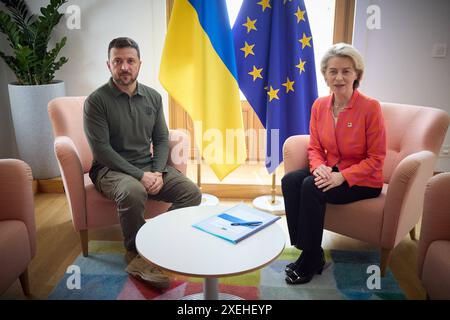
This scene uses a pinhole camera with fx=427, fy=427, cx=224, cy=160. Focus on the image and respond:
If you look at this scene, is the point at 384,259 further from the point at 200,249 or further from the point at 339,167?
the point at 200,249

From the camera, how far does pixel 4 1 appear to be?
10.3 feet

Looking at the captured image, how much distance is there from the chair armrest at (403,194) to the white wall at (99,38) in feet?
6.93

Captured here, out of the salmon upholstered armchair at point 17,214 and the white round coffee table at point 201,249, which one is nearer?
the white round coffee table at point 201,249

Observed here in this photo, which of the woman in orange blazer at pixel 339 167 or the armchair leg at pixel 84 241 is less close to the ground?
the woman in orange blazer at pixel 339 167

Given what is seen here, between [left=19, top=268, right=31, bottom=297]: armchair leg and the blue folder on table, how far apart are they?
0.84 metres

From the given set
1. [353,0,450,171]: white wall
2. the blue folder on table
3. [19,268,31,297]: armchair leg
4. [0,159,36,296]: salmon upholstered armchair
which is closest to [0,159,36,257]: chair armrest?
[0,159,36,296]: salmon upholstered armchair

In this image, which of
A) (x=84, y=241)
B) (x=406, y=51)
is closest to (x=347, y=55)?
(x=406, y=51)

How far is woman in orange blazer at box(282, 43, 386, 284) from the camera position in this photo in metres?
2.12

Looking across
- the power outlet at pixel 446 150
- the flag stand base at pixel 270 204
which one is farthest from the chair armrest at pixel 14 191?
the power outlet at pixel 446 150

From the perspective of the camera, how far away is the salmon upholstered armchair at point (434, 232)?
165cm

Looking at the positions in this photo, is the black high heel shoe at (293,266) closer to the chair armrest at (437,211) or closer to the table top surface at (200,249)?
the table top surface at (200,249)

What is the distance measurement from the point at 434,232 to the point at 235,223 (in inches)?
31.9

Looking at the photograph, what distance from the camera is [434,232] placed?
1.73 meters
